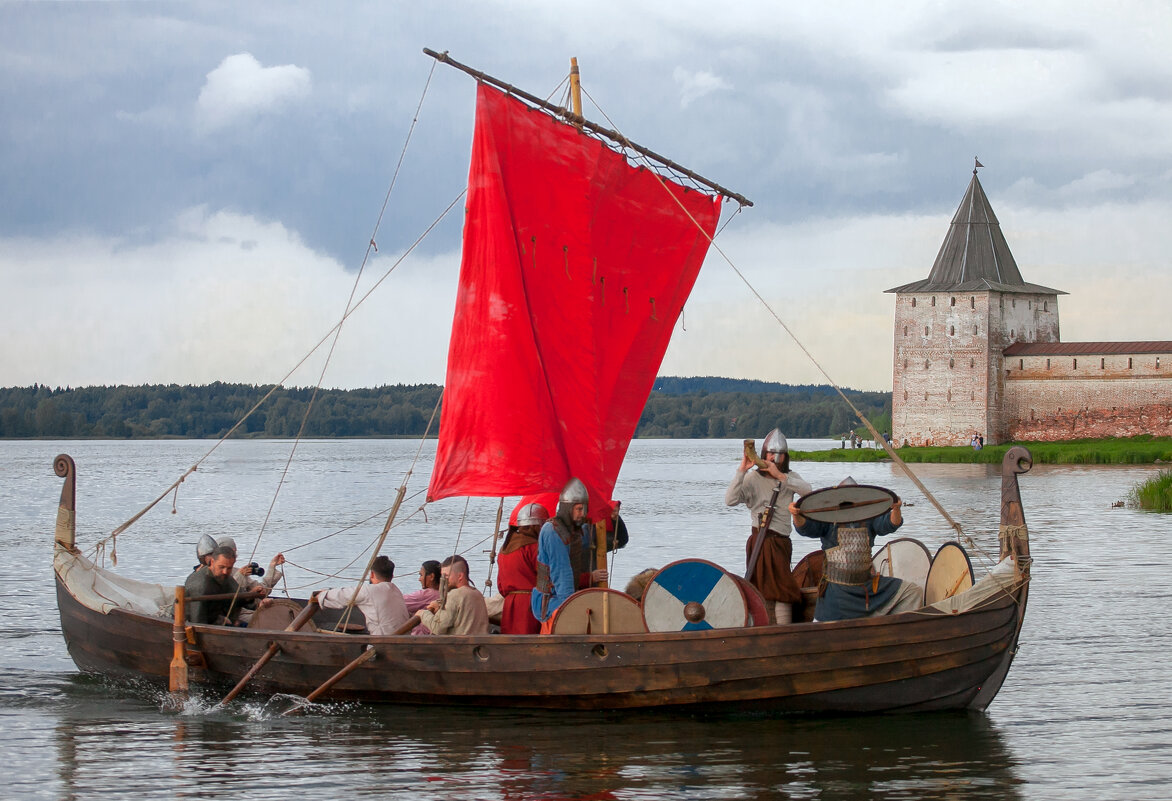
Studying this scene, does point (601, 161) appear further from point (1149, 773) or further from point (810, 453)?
point (810, 453)

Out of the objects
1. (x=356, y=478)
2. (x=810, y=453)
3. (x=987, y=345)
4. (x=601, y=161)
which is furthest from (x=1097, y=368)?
(x=601, y=161)

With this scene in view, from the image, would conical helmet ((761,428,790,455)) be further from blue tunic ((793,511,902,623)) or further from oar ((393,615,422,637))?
oar ((393,615,422,637))

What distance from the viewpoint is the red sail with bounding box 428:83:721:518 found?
36.9 feet

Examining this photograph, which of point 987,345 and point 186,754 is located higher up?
point 987,345

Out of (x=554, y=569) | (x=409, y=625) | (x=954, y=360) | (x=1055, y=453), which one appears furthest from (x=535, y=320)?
(x=954, y=360)

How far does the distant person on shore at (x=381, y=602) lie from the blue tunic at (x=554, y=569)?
1.15 m

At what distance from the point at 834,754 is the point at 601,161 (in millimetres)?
5529

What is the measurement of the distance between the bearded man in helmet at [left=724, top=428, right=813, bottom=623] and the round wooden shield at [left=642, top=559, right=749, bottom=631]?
0.49 metres

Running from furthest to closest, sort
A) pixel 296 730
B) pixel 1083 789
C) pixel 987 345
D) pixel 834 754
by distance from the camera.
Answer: pixel 987 345 → pixel 296 730 → pixel 834 754 → pixel 1083 789

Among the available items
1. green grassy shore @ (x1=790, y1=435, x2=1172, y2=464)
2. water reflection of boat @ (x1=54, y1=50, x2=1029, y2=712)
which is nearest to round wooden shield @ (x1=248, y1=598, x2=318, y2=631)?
water reflection of boat @ (x1=54, y1=50, x2=1029, y2=712)

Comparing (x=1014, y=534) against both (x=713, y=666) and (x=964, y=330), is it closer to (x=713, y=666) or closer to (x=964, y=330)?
(x=713, y=666)

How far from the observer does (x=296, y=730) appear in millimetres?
10070

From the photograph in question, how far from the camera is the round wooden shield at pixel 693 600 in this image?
9266 millimetres

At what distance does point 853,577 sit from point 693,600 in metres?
1.08
